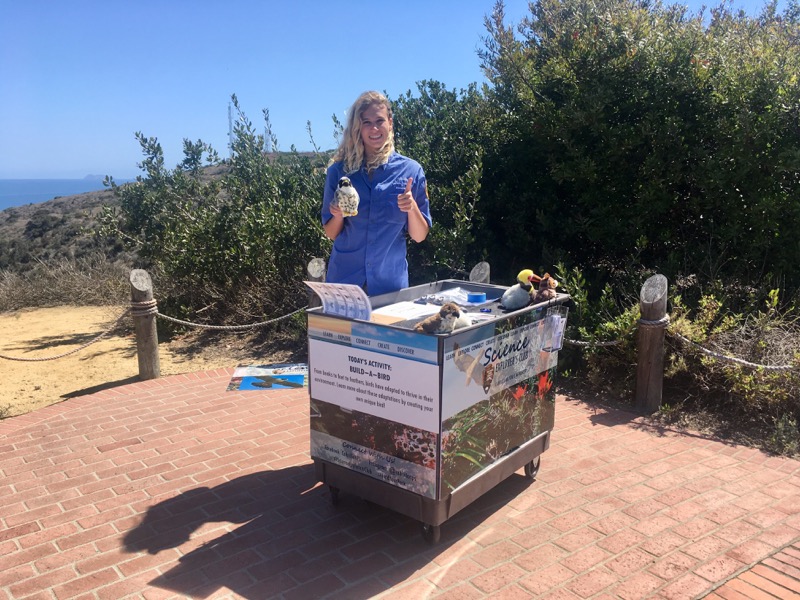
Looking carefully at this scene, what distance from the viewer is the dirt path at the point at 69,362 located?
269 inches

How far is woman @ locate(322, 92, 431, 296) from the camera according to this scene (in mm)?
3807

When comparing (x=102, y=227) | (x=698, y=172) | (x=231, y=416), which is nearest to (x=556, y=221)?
(x=698, y=172)

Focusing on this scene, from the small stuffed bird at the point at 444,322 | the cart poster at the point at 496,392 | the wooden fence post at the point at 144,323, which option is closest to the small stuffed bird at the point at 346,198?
the small stuffed bird at the point at 444,322

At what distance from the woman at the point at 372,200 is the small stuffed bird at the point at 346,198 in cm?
8

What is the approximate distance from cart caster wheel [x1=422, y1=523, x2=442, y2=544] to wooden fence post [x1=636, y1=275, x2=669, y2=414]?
2.65 m

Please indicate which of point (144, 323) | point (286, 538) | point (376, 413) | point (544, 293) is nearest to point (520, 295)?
point (544, 293)

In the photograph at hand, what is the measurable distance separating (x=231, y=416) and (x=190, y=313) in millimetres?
4223

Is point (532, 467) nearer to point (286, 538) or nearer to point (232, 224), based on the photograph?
point (286, 538)

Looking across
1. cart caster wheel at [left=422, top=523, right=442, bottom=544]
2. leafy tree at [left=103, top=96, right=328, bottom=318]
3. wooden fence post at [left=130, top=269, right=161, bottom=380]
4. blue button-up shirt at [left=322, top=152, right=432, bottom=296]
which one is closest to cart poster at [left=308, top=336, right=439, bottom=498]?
cart caster wheel at [left=422, top=523, right=442, bottom=544]

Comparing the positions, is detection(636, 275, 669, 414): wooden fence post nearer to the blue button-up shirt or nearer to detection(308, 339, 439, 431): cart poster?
the blue button-up shirt

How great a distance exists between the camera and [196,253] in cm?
926

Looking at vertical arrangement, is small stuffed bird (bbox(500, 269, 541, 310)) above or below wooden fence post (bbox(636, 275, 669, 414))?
above

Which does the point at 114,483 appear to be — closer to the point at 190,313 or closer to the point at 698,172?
the point at 190,313

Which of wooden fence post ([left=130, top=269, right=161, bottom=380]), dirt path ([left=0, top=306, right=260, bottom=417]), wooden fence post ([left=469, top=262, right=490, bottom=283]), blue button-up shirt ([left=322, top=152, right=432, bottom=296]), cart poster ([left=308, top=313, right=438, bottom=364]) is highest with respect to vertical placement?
blue button-up shirt ([left=322, top=152, right=432, bottom=296])
